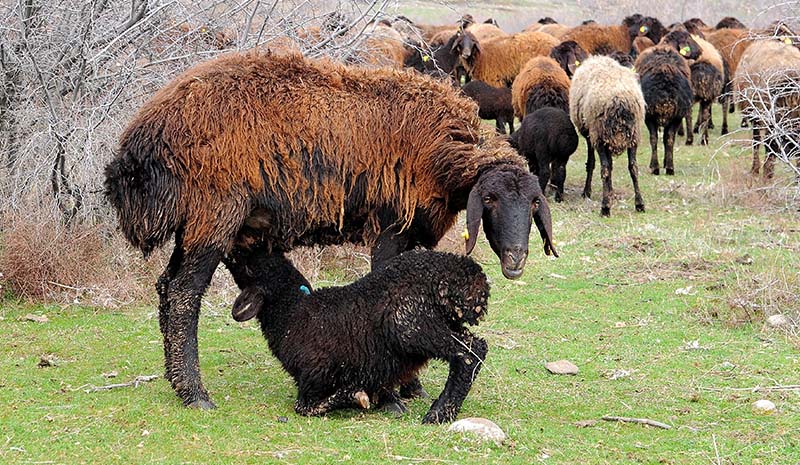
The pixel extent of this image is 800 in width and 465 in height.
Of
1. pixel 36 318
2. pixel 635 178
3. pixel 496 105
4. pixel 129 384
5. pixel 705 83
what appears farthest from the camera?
pixel 705 83

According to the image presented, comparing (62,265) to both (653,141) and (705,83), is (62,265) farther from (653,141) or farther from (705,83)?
(705,83)

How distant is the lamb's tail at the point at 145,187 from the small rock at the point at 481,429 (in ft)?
7.51

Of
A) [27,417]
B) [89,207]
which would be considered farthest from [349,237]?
[89,207]

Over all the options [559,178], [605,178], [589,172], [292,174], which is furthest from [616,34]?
[292,174]

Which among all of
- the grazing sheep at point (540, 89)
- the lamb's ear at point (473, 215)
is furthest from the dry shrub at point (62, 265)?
the grazing sheep at point (540, 89)

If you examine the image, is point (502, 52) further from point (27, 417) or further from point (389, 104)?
point (27, 417)

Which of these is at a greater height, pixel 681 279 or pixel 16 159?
pixel 16 159

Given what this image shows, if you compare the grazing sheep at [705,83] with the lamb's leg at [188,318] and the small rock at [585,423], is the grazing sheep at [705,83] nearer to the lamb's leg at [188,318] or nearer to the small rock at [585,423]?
the small rock at [585,423]

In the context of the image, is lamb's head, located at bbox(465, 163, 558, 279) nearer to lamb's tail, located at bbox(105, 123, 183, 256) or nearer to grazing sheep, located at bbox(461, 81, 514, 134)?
lamb's tail, located at bbox(105, 123, 183, 256)

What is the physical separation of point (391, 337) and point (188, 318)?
1.38 metres

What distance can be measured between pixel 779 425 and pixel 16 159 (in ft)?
24.5

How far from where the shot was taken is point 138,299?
9.86 m

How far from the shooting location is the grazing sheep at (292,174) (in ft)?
21.6

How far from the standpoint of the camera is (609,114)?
1430 centimetres
